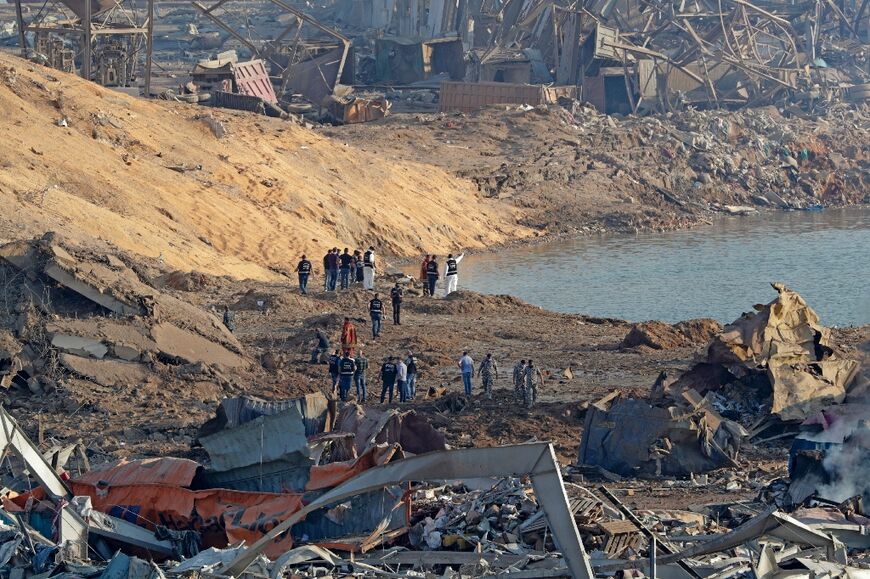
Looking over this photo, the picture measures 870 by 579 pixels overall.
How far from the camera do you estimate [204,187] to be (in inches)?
1453

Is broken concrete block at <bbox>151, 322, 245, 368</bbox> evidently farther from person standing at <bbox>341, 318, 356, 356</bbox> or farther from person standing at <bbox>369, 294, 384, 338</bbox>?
person standing at <bbox>369, 294, 384, 338</bbox>

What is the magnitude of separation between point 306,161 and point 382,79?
2235 cm

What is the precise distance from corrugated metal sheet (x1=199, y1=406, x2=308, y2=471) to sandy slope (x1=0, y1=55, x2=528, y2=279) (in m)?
13.8

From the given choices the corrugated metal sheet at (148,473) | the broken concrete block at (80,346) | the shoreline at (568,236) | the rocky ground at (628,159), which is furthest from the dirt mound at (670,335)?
the rocky ground at (628,159)

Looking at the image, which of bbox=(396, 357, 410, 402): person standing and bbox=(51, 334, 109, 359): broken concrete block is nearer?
bbox=(51, 334, 109, 359): broken concrete block

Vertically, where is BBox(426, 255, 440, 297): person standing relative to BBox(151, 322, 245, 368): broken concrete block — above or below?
below

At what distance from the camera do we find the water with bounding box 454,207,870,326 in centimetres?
3284

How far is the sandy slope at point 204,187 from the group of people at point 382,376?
29.3 feet

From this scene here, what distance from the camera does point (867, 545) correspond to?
12875mm

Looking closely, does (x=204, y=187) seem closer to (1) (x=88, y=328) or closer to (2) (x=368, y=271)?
(2) (x=368, y=271)

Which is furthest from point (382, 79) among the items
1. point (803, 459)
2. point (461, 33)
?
point (803, 459)

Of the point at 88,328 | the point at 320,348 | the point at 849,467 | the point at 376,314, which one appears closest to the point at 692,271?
the point at 376,314

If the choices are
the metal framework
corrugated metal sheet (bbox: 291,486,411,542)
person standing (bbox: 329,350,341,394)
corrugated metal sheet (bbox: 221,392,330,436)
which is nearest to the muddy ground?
person standing (bbox: 329,350,341,394)

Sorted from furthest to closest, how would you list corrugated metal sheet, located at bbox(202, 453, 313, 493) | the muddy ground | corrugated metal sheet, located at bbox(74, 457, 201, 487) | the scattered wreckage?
the muddy ground, corrugated metal sheet, located at bbox(202, 453, 313, 493), corrugated metal sheet, located at bbox(74, 457, 201, 487), the scattered wreckage
